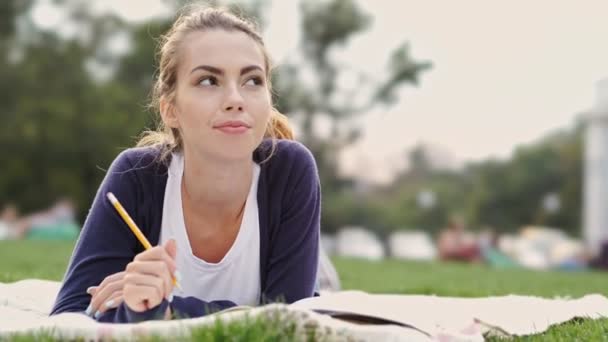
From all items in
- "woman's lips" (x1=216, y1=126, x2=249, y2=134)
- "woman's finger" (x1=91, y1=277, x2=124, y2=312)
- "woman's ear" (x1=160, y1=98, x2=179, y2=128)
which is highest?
"woman's ear" (x1=160, y1=98, x2=179, y2=128)

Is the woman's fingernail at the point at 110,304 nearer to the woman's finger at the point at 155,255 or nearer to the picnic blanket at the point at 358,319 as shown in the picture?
the picnic blanket at the point at 358,319

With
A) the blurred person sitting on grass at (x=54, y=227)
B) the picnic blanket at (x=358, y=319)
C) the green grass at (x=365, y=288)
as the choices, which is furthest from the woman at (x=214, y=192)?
the blurred person sitting on grass at (x=54, y=227)

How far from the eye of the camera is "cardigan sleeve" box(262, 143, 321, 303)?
2.64 metres

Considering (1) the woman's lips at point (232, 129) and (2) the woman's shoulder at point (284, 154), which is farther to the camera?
(2) the woman's shoulder at point (284, 154)

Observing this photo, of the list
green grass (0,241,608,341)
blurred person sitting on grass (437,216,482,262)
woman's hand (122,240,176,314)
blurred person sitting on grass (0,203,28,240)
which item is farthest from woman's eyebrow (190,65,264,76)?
blurred person sitting on grass (0,203,28,240)

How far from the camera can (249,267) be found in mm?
2689

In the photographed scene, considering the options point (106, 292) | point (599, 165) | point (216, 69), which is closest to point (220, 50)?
point (216, 69)

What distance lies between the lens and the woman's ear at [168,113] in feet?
8.95

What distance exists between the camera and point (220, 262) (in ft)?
8.69

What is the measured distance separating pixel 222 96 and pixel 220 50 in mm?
170

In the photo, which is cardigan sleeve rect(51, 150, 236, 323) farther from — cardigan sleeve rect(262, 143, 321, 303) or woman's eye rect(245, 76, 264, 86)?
woman's eye rect(245, 76, 264, 86)

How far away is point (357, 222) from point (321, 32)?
6.91 m

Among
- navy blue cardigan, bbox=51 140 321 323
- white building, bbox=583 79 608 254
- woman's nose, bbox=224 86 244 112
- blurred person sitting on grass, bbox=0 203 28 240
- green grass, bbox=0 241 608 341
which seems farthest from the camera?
white building, bbox=583 79 608 254

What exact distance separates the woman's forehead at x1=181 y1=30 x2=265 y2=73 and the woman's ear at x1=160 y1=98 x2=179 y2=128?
17 centimetres
